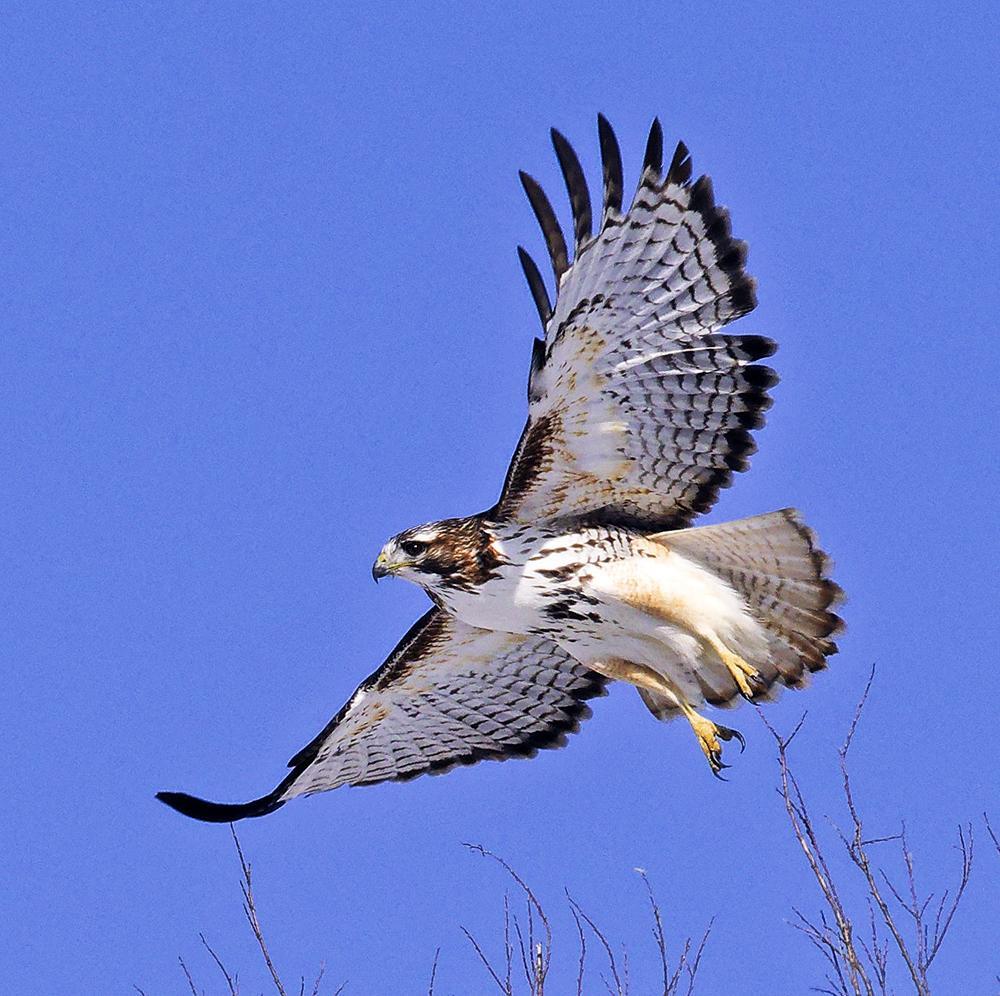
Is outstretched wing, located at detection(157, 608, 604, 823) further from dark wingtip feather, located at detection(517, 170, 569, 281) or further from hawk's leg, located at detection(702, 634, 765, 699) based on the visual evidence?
dark wingtip feather, located at detection(517, 170, 569, 281)

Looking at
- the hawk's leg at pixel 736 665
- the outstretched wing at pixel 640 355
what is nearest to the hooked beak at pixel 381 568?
the outstretched wing at pixel 640 355

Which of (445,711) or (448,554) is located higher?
(448,554)

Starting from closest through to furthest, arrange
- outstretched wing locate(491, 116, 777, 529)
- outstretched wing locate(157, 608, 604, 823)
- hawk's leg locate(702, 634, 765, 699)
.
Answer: outstretched wing locate(491, 116, 777, 529)
hawk's leg locate(702, 634, 765, 699)
outstretched wing locate(157, 608, 604, 823)

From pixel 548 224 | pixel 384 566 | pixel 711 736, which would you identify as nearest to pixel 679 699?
pixel 711 736

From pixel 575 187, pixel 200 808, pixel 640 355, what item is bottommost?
pixel 200 808

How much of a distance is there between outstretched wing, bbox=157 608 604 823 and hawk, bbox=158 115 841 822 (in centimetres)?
3

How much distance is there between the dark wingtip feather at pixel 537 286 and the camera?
788 centimetres

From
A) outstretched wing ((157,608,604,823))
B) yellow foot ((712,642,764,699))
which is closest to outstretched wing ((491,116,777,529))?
yellow foot ((712,642,764,699))

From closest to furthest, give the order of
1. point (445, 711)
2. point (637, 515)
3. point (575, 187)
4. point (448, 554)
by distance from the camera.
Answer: point (575, 187)
point (448, 554)
point (637, 515)
point (445, 711)

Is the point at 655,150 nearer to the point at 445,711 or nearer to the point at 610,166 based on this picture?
the point at 610,166

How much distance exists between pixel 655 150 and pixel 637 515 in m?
1.77

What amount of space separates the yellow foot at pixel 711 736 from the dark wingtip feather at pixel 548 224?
2418mm

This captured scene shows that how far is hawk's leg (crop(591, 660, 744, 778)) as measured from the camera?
878 cm

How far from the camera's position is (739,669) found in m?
8.65
